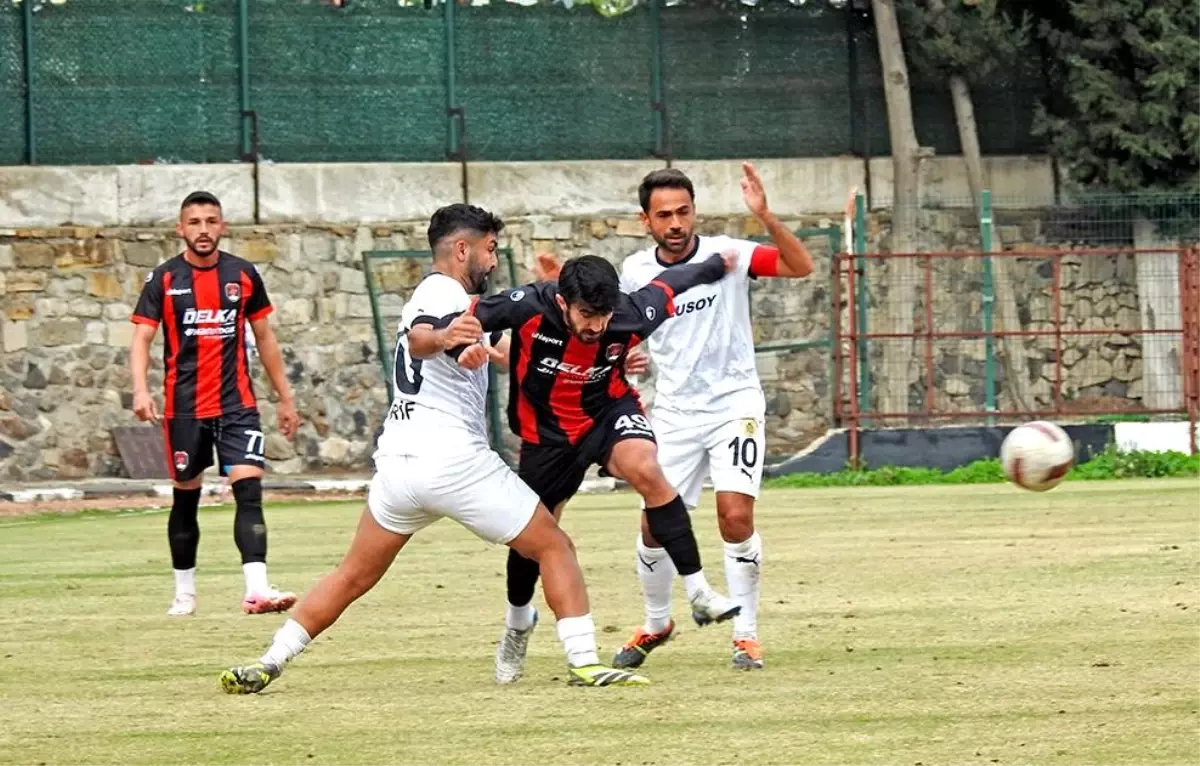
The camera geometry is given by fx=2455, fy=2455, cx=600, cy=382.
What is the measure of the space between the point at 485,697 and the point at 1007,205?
19277mm

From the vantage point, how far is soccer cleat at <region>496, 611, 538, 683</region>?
29.5ft

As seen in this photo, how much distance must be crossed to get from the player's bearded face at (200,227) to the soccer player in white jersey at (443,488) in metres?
3.74

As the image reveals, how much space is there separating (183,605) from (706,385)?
3453 millimetres

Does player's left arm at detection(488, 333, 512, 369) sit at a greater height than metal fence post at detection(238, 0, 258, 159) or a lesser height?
lesser

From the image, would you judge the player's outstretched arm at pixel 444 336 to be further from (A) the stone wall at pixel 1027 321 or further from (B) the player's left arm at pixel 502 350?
(A) the stone wall at pixel 1027 321

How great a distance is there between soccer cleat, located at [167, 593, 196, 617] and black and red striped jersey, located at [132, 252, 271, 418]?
0.96 meters

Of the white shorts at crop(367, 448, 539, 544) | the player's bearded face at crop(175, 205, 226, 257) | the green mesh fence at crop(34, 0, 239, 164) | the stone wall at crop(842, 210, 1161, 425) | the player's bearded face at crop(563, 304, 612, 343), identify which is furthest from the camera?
the stone wall at crop(842, 210, 1161, 425)

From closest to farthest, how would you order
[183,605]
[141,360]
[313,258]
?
1. [183,605]
2. [141,360]
3. [313,258]

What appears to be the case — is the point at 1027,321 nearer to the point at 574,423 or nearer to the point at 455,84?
the point at 455,84

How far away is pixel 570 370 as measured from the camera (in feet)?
29.6

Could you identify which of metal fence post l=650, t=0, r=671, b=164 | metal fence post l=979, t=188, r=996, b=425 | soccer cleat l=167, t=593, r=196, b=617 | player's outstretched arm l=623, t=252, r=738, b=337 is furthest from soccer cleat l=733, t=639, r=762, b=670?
metal fence post l=650, t=0, r=671, b=164

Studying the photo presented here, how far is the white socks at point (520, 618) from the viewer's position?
356 inches

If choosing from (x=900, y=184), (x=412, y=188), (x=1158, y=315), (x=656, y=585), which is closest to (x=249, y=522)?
(x=656, y=585)

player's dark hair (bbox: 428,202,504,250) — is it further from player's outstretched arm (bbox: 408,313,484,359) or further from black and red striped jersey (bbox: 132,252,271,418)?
black and red striped jersey (bbox: 132,252,271,418)
